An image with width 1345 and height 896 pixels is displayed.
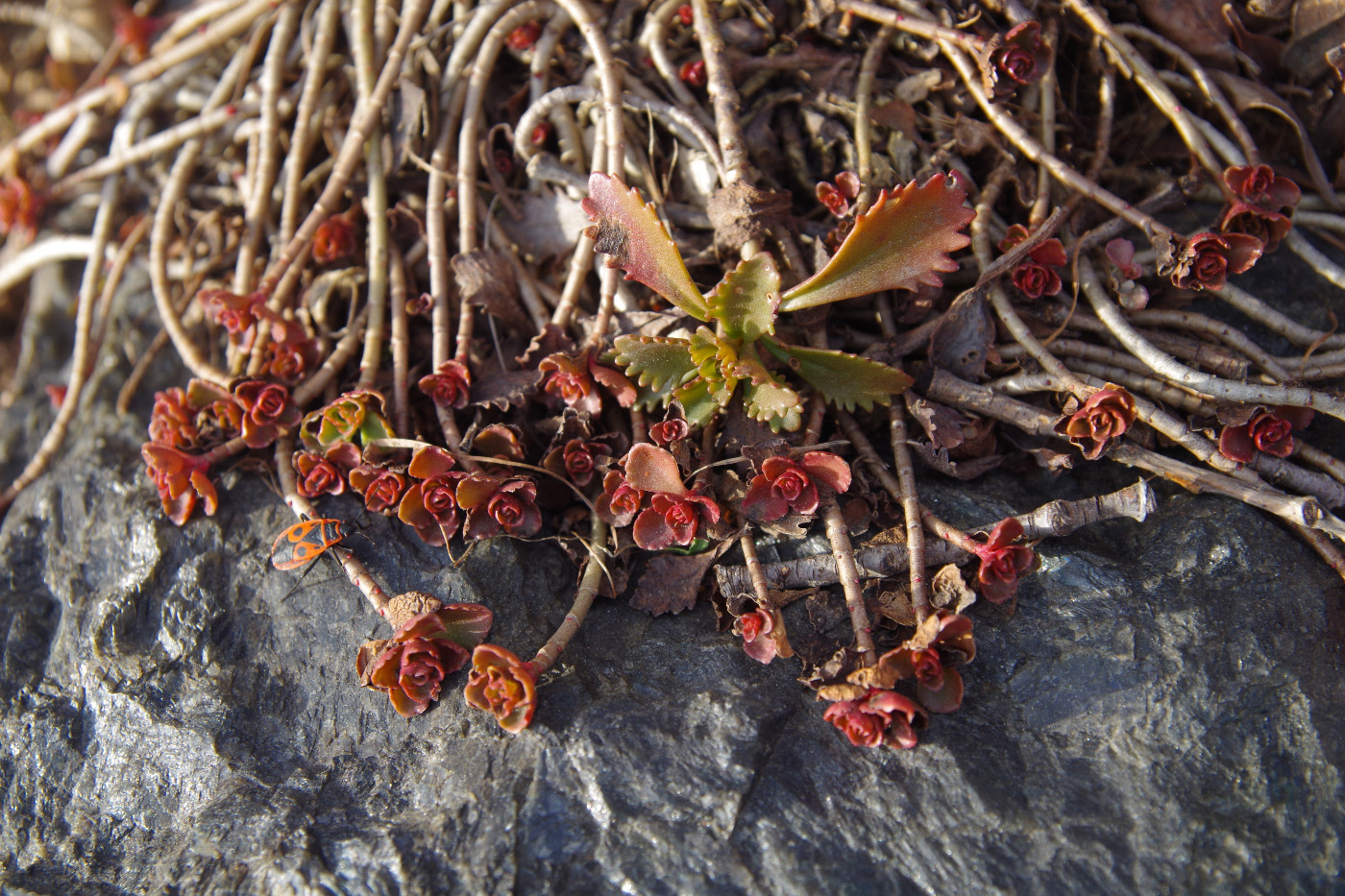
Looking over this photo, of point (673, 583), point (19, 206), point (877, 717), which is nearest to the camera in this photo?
point (877, 717)

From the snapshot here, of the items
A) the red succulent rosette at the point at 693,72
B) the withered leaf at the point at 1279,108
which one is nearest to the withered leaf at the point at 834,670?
the red succulent rosette at the point at 693,72

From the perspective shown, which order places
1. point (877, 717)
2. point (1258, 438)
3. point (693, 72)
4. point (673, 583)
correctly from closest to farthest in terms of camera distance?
point (877, 717), point (1258, 438), point (673, 583), point (693, 72)

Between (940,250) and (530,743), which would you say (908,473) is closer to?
(940,250)

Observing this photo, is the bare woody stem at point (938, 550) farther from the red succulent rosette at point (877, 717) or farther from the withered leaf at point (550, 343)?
the withered leaf at point (550, 343)

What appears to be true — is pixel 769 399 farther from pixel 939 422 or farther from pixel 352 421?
pixel 352 421

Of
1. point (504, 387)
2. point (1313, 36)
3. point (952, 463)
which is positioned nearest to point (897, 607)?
point (952, 463)

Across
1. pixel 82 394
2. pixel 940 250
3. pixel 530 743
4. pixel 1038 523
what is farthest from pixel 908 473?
pixel 82 394

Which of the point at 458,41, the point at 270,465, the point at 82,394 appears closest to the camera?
the point at 270,465

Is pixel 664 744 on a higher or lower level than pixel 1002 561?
lower
